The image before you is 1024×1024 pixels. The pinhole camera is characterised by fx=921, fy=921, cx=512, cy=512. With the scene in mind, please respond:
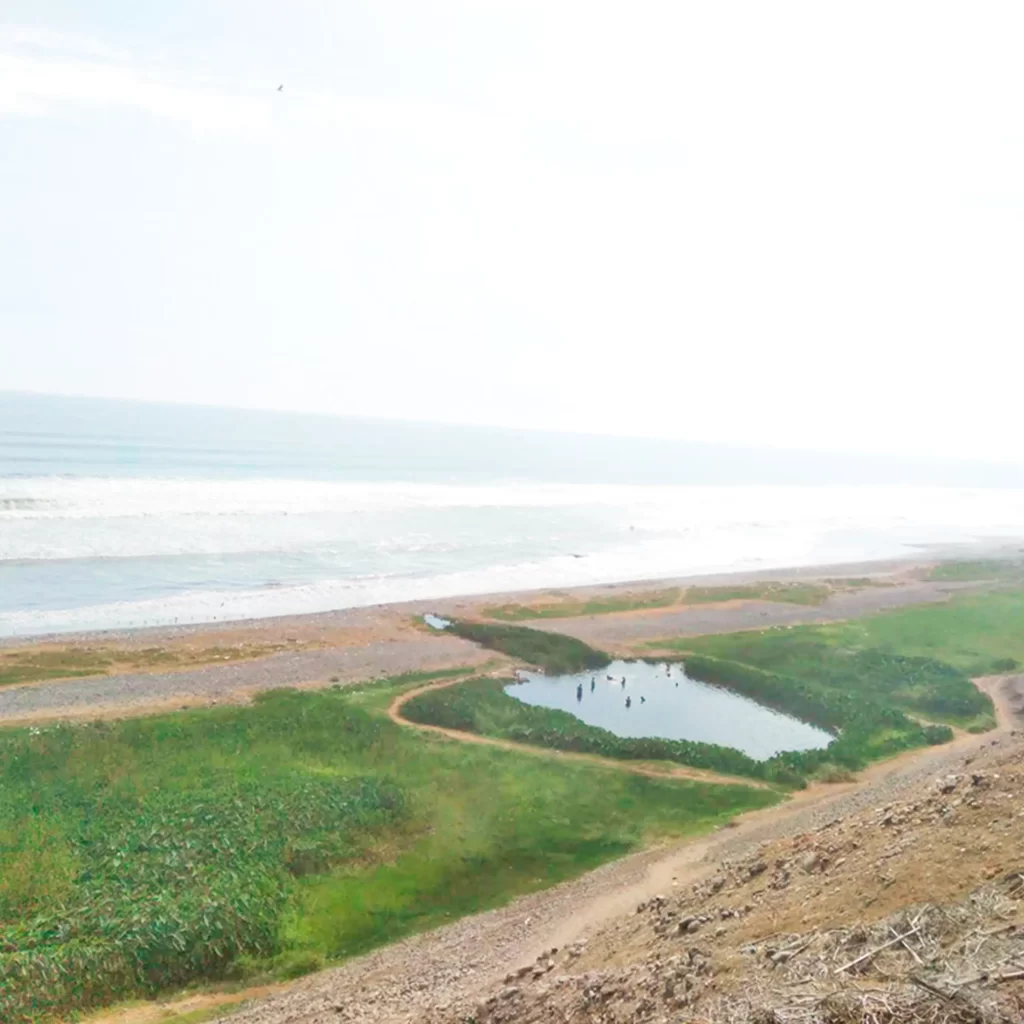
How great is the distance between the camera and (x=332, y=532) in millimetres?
97125

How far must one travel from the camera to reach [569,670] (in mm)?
49469

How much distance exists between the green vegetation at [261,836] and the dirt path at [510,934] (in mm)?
871

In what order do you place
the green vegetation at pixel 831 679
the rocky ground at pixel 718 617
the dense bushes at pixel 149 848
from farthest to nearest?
the rocky ground at pixel 718 617, the green vegetation at pixel 831 679, the dense bushes at pixel 149 848

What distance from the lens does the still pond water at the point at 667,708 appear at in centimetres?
3959

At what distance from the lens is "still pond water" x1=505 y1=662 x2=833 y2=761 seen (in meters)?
39.6

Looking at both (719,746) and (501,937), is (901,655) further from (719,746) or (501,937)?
(501,937)

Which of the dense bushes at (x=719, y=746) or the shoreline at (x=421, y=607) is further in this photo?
the shoreline at (x=421, y=607)

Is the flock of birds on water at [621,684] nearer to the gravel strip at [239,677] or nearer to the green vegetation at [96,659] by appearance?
the gravel strip at [239,677]

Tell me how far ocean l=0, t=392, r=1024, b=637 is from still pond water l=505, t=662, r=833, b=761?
74.4ft

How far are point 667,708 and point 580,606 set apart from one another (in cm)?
2109

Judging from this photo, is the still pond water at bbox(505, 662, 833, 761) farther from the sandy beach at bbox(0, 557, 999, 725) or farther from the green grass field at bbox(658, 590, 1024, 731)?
the sandy beach at bbox(0, 557, 999, 725)

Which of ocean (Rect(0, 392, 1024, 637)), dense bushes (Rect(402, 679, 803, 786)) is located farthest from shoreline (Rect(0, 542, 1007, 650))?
dense bushes (Rect(402, 679, 803, 786))

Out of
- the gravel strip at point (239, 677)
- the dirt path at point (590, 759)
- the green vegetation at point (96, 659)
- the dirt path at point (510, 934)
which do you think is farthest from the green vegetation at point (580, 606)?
the dirt path at point (510, 934)

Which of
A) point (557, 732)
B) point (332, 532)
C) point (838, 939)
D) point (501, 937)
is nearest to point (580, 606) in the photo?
point (557, 732)
